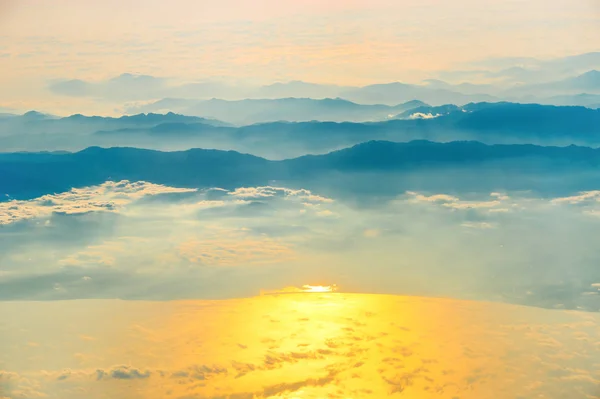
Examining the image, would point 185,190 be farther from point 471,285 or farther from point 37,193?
point 471,285

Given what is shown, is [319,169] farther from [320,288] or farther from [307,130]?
[320,288]

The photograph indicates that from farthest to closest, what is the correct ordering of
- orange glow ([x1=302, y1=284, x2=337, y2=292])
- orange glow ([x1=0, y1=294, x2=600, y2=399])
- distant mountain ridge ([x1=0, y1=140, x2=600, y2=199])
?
distant mountain ridge ([x1=0, y1=140, x2=600, y2=199]) → orange glow ([x1=302, y1=284, x2=337, y2=292]) → orange glow ([x1=0, y1=294, x2=600, y2=399])

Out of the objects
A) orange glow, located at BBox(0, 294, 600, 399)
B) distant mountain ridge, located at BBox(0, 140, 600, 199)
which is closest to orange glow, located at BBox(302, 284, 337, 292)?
orange glow, located at BBox(0, 294, 600, 399)

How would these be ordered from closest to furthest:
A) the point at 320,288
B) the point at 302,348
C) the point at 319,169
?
the point at 302,348 < the point at 320,288 < the point at 319,169

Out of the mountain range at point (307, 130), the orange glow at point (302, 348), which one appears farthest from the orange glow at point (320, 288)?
the mountain range at point (307, 130)

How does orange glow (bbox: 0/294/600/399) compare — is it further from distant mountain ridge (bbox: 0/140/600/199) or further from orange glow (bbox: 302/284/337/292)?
distant mountain ridge (bbox: 0/140/600/199)

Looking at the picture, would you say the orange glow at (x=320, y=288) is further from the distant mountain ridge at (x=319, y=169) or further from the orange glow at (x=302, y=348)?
the distant mountain ridge at (x=319, y=169)

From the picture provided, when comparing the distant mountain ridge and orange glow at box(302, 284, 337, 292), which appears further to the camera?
the distant mountain ridge

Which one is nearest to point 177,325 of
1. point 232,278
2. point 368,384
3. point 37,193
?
point 232,278

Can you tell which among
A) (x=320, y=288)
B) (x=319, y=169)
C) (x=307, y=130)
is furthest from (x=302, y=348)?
(x=307, y=130)

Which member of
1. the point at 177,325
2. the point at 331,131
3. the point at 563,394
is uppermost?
the point at 331,131

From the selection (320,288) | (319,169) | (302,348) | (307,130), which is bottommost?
(302,348)
